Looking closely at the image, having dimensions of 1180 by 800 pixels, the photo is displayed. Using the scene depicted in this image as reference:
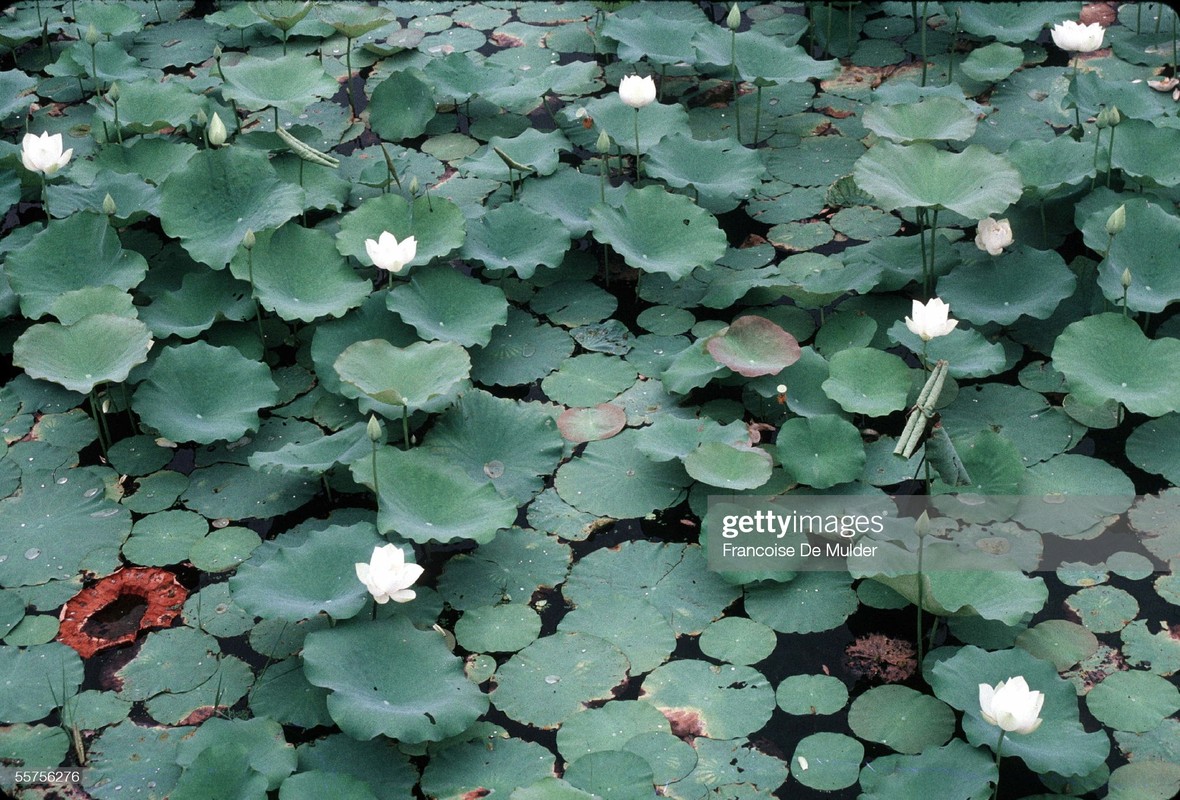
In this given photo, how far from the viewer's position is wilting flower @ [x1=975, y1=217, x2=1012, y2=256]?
407 centimetres

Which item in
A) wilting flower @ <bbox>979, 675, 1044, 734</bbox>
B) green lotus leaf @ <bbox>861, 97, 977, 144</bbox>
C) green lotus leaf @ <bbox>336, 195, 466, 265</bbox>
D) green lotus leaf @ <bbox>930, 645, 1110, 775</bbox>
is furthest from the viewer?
green lotus leaf @ <bbox>861, 97, 977, 144</bbox>

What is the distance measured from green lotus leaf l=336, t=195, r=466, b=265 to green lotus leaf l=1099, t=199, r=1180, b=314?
2068mm

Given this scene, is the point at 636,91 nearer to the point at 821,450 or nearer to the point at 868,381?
the point at 868,381

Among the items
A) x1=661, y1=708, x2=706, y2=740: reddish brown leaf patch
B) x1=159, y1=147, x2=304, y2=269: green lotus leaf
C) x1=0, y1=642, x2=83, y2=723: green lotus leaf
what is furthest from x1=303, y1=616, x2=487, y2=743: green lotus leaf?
x1=159, y1=147, x2=304, y2=269: green lotus leaf

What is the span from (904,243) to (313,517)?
217cm

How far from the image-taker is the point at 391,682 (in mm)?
3020

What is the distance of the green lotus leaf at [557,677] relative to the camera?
309 cm

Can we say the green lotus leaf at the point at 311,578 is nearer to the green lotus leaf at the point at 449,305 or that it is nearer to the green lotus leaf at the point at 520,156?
the green lotus leaf at the point at 449,305

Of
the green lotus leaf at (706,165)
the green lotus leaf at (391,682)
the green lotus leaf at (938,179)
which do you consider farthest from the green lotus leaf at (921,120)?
the green lotus leaf at (391,682)

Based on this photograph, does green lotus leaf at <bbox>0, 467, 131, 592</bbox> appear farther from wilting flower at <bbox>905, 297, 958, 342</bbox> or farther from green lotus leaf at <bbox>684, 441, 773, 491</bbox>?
wilting flower at <bbox>905, 297, 958, 342</bbox>

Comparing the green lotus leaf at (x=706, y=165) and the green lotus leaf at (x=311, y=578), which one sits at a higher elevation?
the green lotus leaf at (x=706, y=165)

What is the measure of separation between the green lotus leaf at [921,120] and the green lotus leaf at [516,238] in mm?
1157

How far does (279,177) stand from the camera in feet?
14.9

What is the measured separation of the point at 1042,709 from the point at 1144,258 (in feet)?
5.77
